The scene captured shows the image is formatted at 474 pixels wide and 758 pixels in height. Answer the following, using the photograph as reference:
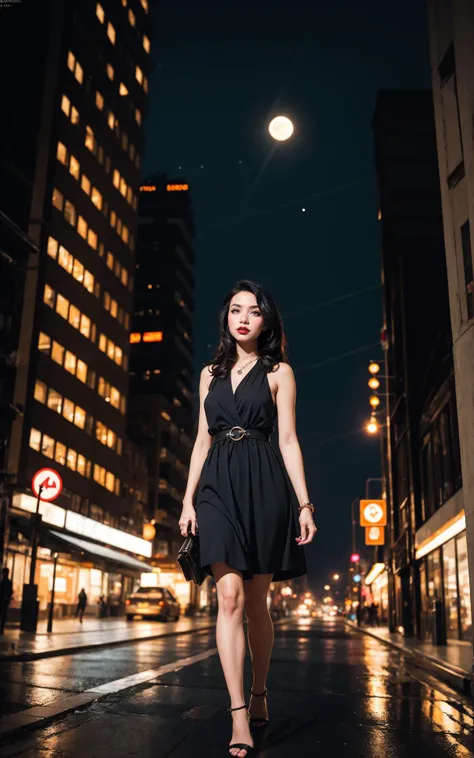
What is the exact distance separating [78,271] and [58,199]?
4.31 metres

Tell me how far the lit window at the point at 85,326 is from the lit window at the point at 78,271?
2.24 metres

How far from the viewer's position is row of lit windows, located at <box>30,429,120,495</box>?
3622cm

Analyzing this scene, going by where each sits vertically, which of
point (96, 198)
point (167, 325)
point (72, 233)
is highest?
point (167, 325)

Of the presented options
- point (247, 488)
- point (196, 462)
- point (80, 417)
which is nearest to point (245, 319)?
point (196, 462)

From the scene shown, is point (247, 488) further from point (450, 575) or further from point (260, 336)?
point (450, 575)

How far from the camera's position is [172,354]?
3691 inches

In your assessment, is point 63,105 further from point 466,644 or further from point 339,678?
point 339,678

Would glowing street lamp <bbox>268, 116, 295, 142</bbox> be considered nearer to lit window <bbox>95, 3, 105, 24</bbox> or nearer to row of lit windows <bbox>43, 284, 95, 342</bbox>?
Answer: row of lit windows <bbox>43, 284, 95, 342</bbox>

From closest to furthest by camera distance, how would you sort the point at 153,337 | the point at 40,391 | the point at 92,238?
the point at 40,391 → the point at 92,238 → the point at 153,337

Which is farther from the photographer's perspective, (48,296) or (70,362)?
A: (70,362)

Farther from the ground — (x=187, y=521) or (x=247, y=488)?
(x=247, y=488)

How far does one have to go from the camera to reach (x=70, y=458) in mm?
40344

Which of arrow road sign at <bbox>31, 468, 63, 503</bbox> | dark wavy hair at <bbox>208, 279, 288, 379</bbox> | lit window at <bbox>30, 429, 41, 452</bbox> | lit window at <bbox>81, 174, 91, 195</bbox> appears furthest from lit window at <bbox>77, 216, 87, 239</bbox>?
dark wavy hair at <bbox>208, 279, 288, 379</bbox>

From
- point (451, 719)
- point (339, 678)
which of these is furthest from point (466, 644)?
point (451, 719)
